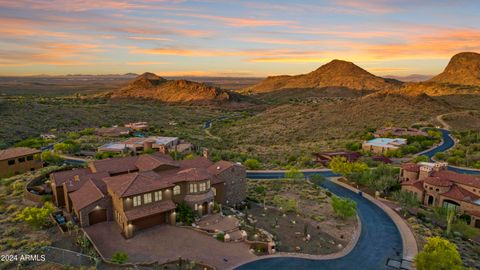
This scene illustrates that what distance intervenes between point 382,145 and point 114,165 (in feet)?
194

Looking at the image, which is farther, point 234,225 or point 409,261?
point 234,225

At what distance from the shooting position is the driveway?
27344 mm

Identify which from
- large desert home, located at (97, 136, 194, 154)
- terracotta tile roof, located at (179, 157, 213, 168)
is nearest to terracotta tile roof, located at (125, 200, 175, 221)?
terracotta tile roof, located at (179, 157, 213, 168)

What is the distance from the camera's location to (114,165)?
1613 inches

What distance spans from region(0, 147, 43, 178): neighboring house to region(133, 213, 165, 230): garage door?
103 feet

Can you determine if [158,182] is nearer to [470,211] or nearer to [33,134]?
[470,211]

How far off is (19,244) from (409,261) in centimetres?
3349

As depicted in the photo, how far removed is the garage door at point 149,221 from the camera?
31688 mm

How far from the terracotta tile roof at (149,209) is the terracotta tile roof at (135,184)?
1566 millimetres

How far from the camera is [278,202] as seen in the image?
41469 millimetres

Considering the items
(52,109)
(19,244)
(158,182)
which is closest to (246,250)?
(158,182)

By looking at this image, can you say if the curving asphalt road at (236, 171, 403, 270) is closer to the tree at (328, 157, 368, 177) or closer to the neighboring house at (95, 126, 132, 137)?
the tree at (328, 157, 368, 177)

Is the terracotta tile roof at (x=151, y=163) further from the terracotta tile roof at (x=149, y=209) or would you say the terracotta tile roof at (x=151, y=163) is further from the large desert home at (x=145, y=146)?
the large desert home at (x=145, y=146)

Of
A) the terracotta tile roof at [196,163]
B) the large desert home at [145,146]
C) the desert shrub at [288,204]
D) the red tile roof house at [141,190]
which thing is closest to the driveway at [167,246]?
the red tile roof house at [141,190]
